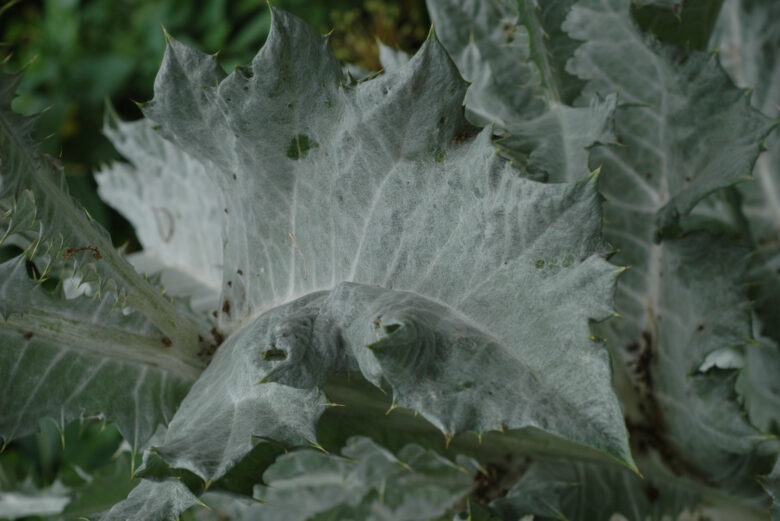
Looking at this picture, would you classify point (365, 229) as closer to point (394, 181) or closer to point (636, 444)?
point (394, 181)

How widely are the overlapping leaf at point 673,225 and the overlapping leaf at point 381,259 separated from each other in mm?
288

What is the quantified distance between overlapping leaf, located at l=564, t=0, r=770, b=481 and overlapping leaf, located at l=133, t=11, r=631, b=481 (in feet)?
0.95

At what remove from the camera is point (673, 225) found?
873 millimetres

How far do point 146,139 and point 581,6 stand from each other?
2.04 ft

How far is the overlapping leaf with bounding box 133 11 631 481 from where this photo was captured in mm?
589

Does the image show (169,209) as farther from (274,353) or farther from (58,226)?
(274,353)

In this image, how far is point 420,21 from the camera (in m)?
3.20

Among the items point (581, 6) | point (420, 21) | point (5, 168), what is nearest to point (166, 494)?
point (5, 168)

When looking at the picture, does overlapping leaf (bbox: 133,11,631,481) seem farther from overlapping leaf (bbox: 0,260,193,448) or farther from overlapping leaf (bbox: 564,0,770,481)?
overlapping leaf (bbox: 564,0,770,481)

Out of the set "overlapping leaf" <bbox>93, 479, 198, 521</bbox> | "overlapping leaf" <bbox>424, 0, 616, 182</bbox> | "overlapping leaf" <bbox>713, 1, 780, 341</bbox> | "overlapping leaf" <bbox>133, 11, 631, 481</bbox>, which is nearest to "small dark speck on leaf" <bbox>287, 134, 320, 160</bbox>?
"overlapping leaf" <bbox>133, 11, 631, 481</bbox>

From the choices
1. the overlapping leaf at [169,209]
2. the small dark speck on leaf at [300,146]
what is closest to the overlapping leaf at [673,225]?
the small dark speck on leaf at [300,146]

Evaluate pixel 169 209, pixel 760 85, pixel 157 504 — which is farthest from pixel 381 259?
pixel 760 85

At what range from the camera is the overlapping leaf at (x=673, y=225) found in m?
0.88

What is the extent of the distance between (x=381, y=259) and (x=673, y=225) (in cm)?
33
